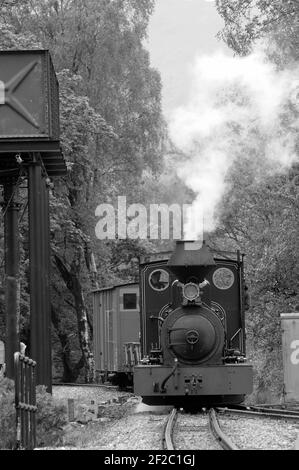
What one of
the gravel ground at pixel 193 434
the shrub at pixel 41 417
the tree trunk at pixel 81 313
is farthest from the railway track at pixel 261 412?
the tree trunk at pixel 81 313

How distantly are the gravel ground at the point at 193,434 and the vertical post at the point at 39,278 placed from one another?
2118 mm

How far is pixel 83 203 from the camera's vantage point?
3244 centimetres

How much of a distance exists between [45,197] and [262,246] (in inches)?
394

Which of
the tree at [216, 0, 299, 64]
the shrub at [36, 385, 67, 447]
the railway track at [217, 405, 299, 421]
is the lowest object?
the railway track at [217, 405, 299, 421]

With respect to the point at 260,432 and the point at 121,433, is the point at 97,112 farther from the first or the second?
the point at 260,432

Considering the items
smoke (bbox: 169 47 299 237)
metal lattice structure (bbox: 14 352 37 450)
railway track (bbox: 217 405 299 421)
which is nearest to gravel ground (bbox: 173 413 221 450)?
railway track (bbox: 217 405 299 421)

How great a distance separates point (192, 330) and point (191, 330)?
1 cm

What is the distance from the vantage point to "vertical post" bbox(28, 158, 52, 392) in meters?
14.7

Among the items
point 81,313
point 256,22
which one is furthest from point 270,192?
point 81,313

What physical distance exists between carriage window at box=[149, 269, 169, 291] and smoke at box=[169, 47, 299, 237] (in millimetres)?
1153

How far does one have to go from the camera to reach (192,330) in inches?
591

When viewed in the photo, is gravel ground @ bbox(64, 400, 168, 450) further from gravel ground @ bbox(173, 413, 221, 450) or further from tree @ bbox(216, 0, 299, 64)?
tree @ bbox(216, 0, 299, 64)

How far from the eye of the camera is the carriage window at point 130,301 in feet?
76.0
